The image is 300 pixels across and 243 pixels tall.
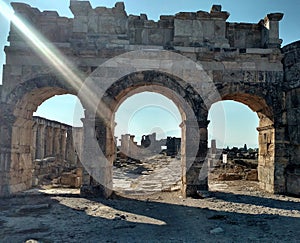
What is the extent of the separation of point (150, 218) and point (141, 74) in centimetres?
415

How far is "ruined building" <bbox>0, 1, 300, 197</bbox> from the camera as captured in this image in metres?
8.29

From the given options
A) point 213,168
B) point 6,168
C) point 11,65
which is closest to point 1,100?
point 11,65

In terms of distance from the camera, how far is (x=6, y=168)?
8.17 m

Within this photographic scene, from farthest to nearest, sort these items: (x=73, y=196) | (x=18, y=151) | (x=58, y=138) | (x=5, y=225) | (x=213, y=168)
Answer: (x=58, y=138)
(x=213, y=168)
(x=18, y=151)
(x=73, y=196)
(x=5, y=225)

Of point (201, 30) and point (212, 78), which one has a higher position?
point (201, 30)

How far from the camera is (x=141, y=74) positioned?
8.45m

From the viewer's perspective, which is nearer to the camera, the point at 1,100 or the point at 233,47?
the point at 1,100

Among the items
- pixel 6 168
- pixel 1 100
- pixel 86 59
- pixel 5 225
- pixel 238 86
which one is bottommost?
pixel 5 225

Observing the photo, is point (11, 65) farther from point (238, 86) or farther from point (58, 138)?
point (58, 138)

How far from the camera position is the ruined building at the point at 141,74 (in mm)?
8289

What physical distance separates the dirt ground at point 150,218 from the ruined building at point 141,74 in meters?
0.83

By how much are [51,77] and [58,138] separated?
41.1 feet

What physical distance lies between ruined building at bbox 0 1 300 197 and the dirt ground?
2.74ft

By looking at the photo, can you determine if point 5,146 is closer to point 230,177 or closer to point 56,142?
point 230,177
